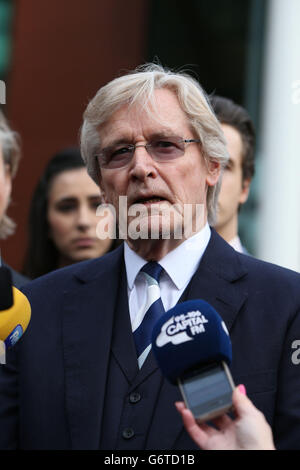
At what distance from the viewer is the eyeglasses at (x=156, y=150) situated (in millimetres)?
2711

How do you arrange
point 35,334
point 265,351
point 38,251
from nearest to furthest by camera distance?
point 265,351 < point 35,334 < point 38,251

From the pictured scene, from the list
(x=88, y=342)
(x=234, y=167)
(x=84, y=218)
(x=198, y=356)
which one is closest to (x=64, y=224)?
(x=84, y=218)

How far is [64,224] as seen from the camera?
163 inches

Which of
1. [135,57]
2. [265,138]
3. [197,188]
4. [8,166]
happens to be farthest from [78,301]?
[135,57]

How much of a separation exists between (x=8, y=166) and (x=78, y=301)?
1.23 meters

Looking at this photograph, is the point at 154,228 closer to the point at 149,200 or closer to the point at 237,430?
the point at 149,200

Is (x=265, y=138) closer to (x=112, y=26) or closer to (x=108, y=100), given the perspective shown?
(x=112, y=26)

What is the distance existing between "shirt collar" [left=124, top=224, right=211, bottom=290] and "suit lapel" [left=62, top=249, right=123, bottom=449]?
0.06 m

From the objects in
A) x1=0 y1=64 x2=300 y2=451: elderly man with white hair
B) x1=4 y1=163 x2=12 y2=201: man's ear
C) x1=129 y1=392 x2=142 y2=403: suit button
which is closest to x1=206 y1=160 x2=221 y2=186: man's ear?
x1=0 y1=64 x2=300 y2=451: elderly man with white hair

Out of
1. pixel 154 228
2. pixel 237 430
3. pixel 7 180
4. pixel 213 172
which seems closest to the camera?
pixel 237 430

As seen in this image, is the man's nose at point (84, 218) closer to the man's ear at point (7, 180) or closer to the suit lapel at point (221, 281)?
the man's ear at point (7, 180)

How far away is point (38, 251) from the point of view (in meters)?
4.16

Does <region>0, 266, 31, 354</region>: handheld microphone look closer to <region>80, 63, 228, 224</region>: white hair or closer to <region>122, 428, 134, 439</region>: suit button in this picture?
<region>122, 428, 134, 439</region>: suit button

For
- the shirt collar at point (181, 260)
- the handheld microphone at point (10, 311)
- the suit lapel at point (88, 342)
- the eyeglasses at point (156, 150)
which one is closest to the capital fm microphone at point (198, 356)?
the handheld microphone at point (10, 311)
